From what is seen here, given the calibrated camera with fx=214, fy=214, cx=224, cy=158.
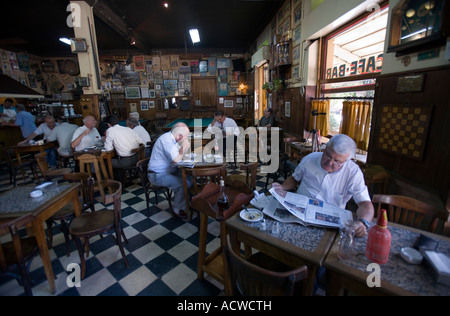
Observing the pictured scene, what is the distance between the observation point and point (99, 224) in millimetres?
2242

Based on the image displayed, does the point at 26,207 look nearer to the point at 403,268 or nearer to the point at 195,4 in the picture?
the point at 403,268

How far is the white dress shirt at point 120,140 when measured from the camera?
4.10 meters

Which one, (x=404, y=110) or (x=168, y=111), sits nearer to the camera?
(x=404, y=110)

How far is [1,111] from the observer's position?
23.8 ft

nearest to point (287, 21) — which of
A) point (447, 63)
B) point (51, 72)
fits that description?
point (447, 63)

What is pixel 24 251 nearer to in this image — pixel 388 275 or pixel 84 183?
pixel 84 183

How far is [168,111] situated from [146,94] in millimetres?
1280

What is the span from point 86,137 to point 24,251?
10.6 ft

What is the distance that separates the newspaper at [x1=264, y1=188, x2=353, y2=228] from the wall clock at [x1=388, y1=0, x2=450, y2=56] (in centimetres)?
179

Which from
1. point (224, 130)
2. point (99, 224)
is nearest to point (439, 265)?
point (99, 224)

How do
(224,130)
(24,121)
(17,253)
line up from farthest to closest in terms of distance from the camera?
(24,121)
(224,130)
(17,253)

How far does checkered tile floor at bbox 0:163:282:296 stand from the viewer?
1999mm

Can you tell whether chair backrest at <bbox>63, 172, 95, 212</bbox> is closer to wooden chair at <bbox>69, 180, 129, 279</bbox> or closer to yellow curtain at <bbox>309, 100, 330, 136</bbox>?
wooden chair at <bbox>69, 180, 129, 279</bbox>

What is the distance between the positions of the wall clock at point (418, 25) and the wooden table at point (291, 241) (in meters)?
2.01
